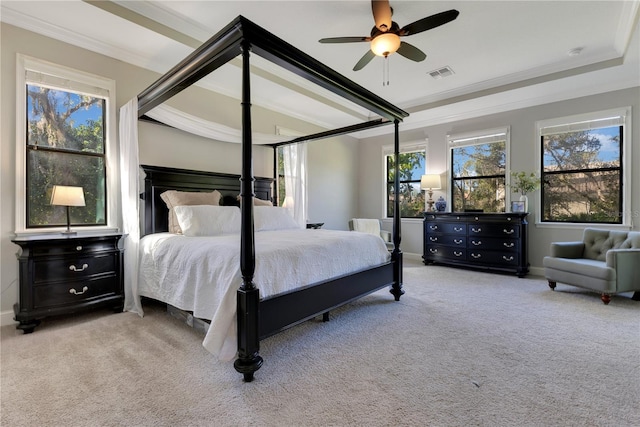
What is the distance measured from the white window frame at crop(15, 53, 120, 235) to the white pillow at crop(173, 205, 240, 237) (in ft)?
2.49

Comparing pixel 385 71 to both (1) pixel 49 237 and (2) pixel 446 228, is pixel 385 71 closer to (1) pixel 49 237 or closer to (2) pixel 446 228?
(2) pixel 446 228

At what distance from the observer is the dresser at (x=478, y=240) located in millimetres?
4555

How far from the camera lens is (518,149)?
499cm

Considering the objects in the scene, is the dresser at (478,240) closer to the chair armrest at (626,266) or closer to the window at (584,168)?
the window at (584,168)

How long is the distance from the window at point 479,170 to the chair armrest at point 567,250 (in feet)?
4.56

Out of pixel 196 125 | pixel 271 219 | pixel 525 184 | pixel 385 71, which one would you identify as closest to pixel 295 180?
pixel 271 219

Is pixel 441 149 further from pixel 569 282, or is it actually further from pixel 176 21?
pixel 176 21

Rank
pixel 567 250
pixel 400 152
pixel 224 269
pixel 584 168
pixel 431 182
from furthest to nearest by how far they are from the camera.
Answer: pixel 400 152 < pixel 431 182 < pixel 584 168 < pixel 567 250 < pixel 224 269

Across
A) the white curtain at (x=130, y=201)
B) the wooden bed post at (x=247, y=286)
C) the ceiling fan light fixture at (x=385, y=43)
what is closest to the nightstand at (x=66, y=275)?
the white curtain at (x=130, y=201)

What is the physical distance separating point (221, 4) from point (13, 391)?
3.40m

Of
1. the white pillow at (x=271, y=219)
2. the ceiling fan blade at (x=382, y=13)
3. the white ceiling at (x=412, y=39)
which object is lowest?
the white pillow at (x=271, y=219)

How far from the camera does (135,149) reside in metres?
2.96

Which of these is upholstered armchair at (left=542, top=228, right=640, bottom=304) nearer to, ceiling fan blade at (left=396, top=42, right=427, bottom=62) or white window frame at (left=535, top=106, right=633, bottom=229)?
white window frame at (left=535, top=106, right=633, bottom=229)

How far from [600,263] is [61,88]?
6.34 m
